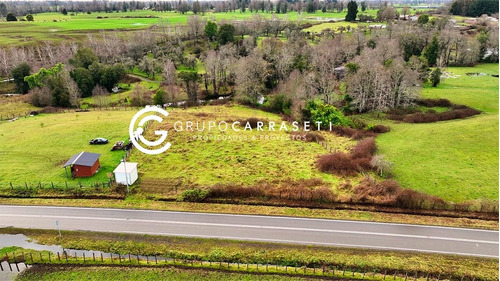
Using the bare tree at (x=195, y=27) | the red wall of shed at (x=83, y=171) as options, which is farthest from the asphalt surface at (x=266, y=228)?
the bare tree at (x=195, y=27)

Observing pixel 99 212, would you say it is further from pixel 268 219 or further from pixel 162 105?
pixel 162 105

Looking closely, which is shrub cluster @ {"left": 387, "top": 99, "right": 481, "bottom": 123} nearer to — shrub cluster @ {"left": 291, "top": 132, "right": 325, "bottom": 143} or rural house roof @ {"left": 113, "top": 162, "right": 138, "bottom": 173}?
shrub cluster @ {"left": 291, "top": 132, "right": 325, "bottom": 143}

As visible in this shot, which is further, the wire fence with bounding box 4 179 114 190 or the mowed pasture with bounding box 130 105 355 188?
the mowed pasture with bounding box 130 105 355 188

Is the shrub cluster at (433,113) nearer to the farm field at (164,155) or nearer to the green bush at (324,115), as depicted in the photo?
the green bush at (324,115)

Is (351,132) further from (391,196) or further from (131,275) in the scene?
(131,275)

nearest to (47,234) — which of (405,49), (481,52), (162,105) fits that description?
(162,105)

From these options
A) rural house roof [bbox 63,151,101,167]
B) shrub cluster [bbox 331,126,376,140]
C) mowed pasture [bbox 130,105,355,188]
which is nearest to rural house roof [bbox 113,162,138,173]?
mowed pasture [bbox 130,105,355,188]
